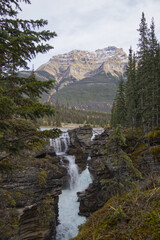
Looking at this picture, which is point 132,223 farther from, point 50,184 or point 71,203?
point 71,203

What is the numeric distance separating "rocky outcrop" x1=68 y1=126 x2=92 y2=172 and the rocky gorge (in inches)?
499

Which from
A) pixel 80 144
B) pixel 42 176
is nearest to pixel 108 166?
pixel 42 176

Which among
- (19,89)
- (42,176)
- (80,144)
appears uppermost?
(19,89)

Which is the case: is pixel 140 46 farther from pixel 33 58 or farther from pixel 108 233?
pixel 108 233

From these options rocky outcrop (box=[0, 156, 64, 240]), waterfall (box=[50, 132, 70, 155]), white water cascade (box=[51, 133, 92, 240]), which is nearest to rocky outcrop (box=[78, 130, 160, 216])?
white water cascade (box=[51, 133, 92, 240])

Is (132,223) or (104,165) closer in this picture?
(132,223)

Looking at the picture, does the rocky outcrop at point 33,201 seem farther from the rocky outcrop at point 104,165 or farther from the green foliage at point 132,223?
the green foliage at point 132,223

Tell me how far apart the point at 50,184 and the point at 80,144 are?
23150 millimetres

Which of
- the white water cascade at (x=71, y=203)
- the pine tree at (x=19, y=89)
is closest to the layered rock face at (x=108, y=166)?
the white water cascade at (x=71, y=203)

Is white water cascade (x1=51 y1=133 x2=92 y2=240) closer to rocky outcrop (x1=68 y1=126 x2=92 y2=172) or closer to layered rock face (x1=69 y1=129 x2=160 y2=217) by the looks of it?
layered rock face (x1=69 y1=129 x2=160 y2=217)

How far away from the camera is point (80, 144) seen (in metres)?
37.6

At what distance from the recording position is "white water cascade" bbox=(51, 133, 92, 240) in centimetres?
1729

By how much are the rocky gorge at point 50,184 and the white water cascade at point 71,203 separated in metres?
1.60

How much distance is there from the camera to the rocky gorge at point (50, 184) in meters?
8.48
